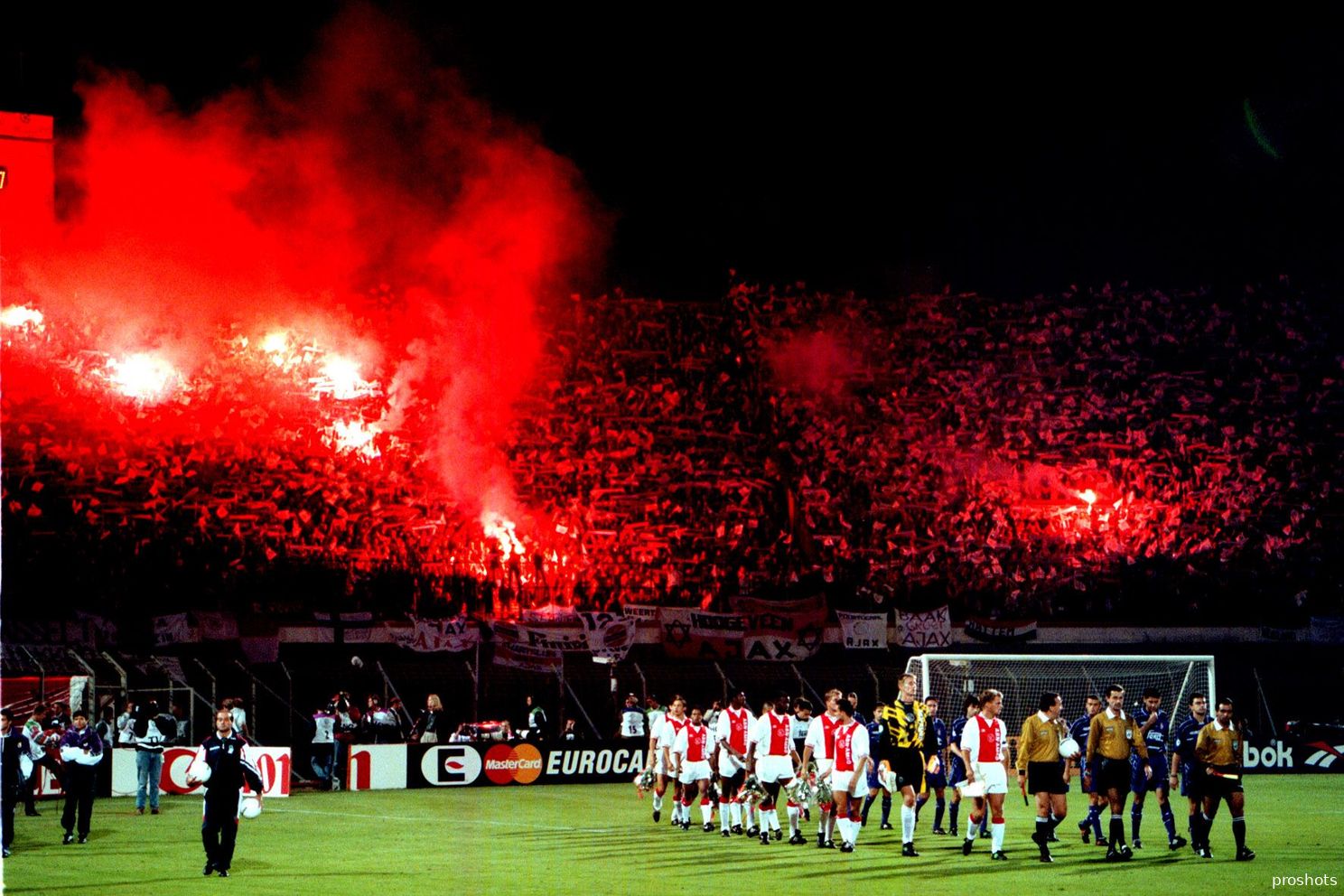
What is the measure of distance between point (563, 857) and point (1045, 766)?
5.82 meters

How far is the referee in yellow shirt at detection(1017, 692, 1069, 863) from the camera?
1648 cm

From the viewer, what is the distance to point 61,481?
32188mm

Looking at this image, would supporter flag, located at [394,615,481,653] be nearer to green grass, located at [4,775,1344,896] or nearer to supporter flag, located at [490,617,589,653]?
supporter flag, located at [490,617,589,653]

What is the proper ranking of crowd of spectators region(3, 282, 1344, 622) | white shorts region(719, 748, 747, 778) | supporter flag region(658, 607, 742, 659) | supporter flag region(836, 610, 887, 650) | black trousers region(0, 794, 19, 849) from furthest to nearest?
supporter flag region(836, 610, 887, 650) → supporter flag region(658, 607, 742, 659) → crowd of spectators region(3, 282, 1344, 622) → white shorts region(719, 748, 747, 778) → black trousers region(0, 794, 19, 849)

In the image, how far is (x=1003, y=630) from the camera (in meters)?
35.9

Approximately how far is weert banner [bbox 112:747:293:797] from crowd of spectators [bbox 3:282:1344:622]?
4.07 m

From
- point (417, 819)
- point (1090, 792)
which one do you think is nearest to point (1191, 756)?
point (1090, 792)

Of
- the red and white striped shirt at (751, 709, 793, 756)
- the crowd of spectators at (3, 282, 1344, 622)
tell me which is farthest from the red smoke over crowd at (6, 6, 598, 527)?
the red and white striped shirt at (751, 709, 793, 756)

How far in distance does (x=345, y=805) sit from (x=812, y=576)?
14769 mm

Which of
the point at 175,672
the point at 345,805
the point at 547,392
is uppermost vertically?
the point at 547,392

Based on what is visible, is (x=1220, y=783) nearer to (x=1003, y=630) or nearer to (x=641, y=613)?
(x=641, y=613)

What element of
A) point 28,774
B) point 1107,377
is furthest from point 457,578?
point 1107,377

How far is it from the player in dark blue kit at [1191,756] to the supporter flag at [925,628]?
55.4 feet

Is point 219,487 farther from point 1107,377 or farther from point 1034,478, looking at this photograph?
point 1107,377
